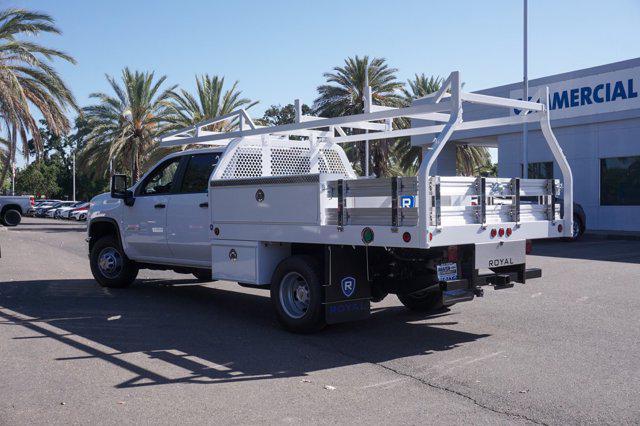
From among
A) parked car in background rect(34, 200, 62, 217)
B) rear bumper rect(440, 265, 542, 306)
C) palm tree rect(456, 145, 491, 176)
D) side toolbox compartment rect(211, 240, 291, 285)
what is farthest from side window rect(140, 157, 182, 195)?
parked car in background rect(34, 200, 62, 217)

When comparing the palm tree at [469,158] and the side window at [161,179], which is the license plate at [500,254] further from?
the palm tree at [469,158]

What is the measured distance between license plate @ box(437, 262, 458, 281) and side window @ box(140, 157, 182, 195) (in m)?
4.66

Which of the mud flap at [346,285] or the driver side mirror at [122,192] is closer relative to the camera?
the mud flap at [346,285]

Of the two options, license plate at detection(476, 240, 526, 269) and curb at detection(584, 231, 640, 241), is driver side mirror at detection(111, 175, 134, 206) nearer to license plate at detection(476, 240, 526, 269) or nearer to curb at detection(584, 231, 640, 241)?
license plate at detection(476, 240, 526, 269)

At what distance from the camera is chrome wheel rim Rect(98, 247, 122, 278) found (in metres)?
11.0

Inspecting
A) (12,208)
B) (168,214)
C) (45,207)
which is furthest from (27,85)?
(45,207)

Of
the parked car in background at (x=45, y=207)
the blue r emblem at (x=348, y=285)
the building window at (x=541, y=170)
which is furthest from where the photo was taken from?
the parked car in background at (x=45, y=207)

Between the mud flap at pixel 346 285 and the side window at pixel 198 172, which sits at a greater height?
the side window at pixel 198 172

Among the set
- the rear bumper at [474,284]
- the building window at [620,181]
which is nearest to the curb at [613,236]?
the building window at [620,181]

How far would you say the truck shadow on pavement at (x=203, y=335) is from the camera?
20.4 feet

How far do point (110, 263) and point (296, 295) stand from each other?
15.0 ft

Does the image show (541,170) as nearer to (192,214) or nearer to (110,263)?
(110,263)

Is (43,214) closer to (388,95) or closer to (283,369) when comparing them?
(388,95)

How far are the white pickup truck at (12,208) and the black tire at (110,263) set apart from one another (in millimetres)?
18387
